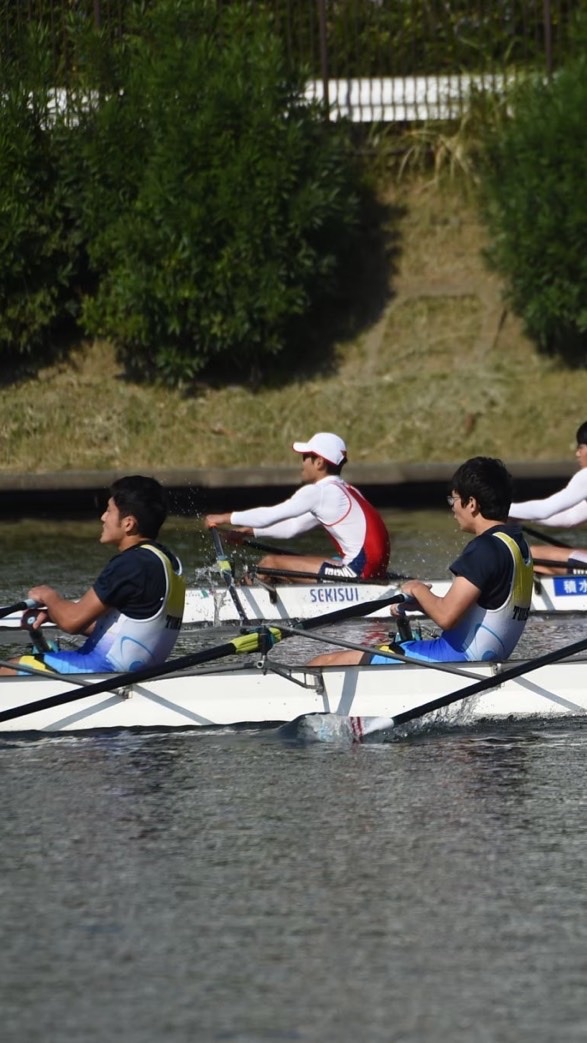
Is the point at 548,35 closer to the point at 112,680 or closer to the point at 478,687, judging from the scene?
the point at 478,687

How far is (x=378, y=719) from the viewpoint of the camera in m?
8.97

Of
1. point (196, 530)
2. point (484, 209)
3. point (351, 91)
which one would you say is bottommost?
point (196, 530)

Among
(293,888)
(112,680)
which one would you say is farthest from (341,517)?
(293,888)

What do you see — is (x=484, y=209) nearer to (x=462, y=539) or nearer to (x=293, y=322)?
(x=293, y=322)

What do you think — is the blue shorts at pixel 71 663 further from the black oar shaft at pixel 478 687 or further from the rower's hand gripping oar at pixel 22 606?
the black oar shaft at pixel 478 687

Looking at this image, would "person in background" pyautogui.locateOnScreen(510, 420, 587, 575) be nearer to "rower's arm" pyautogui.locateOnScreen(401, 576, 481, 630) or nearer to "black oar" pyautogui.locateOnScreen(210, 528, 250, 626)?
"black oar" pyautogui.locateOnScreen(210, 528, 250, 626)

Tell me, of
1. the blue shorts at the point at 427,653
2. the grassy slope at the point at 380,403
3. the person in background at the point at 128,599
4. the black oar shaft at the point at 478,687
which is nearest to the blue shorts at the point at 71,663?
the person in background at the point at 128,599

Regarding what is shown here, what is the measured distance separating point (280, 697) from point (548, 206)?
46.3ft

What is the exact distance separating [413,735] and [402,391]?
13651 mm

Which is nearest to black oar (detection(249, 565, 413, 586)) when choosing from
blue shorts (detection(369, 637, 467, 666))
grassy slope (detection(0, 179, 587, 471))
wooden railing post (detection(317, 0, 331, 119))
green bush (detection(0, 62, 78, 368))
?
blue shorts (detection(369, 637, 467, 666))

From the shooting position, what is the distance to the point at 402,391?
74.0 ft

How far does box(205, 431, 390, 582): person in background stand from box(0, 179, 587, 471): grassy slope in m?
8.44

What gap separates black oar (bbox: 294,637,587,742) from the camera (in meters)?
8.92

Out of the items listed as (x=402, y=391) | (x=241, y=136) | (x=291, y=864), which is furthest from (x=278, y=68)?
(x=291, y=864)
